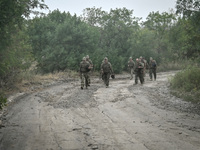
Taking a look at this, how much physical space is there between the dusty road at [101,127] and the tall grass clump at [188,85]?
86.7 inches

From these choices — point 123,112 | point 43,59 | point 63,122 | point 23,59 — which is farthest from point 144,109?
point 43,59

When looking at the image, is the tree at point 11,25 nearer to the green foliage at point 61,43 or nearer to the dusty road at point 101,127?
the dusty road at point 101,127

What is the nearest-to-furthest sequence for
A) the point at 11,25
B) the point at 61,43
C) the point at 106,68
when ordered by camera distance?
the point at 11,25, the point at 106,68, the point at 61,43

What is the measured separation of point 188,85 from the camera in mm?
15602

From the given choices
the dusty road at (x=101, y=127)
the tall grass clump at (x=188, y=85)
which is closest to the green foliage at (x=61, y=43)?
the tall grass clump at (x=188, y=85)

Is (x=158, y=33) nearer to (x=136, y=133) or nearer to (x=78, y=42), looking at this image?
(x=78, y=42)

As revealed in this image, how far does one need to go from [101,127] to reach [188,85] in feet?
30.8

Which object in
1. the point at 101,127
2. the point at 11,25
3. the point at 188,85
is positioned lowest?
the point at 101,127

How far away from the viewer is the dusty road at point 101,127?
20.1 feet

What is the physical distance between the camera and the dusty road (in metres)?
6.12

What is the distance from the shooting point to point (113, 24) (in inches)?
1853

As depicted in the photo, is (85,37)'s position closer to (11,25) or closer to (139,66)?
(139,66)

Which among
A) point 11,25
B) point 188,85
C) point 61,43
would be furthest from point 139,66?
point 61,43

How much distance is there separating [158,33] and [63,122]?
1801 inches
